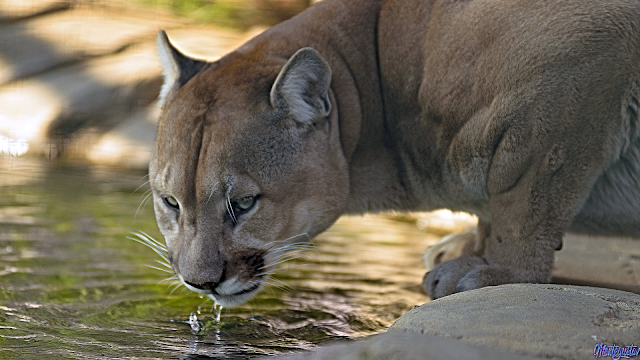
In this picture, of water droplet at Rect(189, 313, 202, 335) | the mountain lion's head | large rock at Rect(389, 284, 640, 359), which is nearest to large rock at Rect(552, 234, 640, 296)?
large rock at Rect(389, 284, 640, 359)

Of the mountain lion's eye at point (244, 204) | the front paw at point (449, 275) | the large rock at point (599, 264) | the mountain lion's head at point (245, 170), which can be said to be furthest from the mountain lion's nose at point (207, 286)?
the large rock at point (599, 264)

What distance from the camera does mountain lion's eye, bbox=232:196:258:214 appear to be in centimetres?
308

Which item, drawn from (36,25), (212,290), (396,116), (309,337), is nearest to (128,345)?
(212,290)

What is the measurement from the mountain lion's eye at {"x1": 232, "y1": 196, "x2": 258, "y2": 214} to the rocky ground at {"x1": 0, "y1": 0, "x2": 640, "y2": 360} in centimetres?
87

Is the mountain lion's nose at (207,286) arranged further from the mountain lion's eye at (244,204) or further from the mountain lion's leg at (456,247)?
the mountain lion's leg at (456,247)

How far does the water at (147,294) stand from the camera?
2.90 m

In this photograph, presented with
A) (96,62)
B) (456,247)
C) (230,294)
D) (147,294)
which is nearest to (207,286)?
(230,294)

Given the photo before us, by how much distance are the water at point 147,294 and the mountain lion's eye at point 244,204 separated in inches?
12.8

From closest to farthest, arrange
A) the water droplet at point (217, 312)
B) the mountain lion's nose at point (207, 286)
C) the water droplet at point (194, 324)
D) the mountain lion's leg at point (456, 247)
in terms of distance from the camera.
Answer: the mountain lion's nose at point (207, 286), the water droplet at point (194, 324), the water droplet at point (217, 312), the mountain lion's leg at point (456, 247)

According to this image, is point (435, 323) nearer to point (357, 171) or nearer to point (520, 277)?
point (520, 277)

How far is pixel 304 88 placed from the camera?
3.20 meters

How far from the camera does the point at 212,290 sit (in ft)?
9.96

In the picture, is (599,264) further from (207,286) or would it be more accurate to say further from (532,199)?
(207,286)

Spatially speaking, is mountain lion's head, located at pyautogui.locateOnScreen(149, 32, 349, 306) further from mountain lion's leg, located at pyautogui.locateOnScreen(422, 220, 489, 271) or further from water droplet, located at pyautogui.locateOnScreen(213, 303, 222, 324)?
mountain lion's leg, located at pyautogui.locateOnScreen(422, 220, 489, 271)
